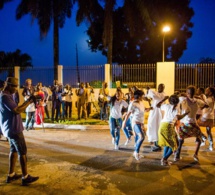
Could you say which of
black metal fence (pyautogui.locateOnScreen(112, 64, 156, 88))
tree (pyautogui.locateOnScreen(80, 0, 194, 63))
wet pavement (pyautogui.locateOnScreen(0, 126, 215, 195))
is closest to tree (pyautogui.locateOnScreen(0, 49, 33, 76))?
tree (pyautogui.locateOnScreen(80, 0, 194, 63))

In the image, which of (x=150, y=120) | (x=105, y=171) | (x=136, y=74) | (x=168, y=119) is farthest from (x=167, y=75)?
(x=105, y=171)

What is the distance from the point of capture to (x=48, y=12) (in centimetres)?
2158

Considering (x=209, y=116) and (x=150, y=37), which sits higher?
(x=150, y=37)

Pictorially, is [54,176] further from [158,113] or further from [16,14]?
[16,14]

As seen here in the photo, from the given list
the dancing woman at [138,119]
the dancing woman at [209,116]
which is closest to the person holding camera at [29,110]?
the dancing woman at [138,119]

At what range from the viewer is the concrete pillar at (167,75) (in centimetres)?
1862

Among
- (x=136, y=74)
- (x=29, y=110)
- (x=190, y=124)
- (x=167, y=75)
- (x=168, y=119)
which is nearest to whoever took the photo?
(x=168, y=119)

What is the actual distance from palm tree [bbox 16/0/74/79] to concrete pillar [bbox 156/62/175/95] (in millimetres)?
7107

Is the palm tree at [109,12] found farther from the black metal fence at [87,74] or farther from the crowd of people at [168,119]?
the crowd of people at [168,119]

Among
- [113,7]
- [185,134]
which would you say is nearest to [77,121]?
[185,134]

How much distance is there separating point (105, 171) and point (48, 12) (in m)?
17.6

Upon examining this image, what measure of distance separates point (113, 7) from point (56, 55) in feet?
17.8

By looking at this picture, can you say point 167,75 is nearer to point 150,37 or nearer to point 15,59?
point 150,37

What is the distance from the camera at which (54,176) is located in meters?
6.01
